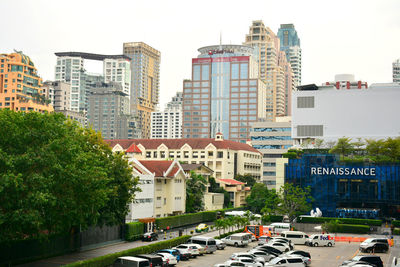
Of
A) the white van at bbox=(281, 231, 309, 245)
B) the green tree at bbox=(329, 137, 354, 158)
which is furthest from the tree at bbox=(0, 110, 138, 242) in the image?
the green tree at bbox=(329, 137, 354, 158)

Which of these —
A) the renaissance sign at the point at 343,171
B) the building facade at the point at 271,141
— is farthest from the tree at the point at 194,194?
the building facade at the point at 271,141

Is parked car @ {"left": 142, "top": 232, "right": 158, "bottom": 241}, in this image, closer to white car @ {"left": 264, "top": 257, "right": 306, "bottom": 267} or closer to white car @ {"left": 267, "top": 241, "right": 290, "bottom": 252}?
white car @ {"left": 267, "top": 241, "right": 290, "bottom": 252}

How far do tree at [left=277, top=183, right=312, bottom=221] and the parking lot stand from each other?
16.7m

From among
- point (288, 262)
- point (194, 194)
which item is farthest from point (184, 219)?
point (288, 262)

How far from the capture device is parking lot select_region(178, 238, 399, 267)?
58375 mm

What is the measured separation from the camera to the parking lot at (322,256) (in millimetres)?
58375

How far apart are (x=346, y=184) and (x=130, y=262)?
6010 cm

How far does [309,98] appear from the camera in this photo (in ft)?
400

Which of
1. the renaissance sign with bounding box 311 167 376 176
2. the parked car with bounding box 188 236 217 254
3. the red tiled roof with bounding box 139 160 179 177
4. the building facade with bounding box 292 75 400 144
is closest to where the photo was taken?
the parked car with bounding box 188 236 217 254

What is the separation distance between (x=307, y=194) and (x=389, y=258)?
124 feet

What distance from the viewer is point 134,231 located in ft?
250

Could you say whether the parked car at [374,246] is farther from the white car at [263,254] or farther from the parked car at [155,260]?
the parked car at [155,260]

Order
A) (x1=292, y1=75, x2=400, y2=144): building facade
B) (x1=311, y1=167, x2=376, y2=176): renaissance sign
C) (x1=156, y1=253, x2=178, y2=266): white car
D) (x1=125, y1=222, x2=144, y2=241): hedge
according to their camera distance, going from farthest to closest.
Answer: (x1=292, y1=75, x2=400, y2=144): building facade, (x1=311, y1=167, x2=376, y2=176): renaissance sign, (x1=125, y1=222, x2=144, y2=241): hedge, (x1=156, y1=253, x2=178, y2=266): white car

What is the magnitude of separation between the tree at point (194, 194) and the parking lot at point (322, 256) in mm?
30914
